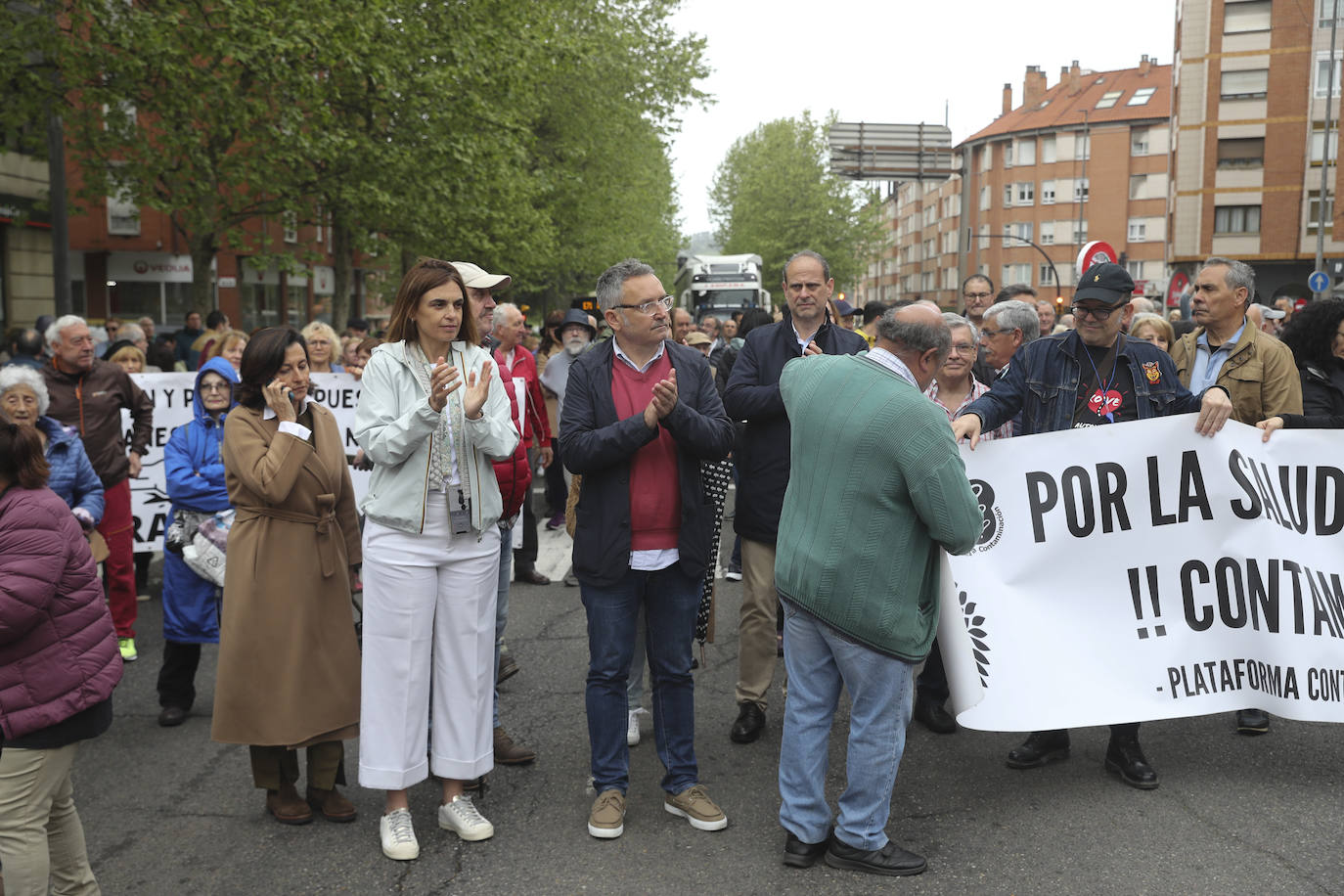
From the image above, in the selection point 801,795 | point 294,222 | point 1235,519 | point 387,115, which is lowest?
point 801,795

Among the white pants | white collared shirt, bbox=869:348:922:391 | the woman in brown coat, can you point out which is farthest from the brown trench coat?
white collared shirt, bbox=869:348:922:391

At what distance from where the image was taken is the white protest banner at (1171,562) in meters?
4.79

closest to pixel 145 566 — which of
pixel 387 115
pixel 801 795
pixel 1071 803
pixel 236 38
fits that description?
pixel 801 795

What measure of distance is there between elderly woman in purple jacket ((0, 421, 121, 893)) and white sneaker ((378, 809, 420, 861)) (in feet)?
3.31

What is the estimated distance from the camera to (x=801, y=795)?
4.05m

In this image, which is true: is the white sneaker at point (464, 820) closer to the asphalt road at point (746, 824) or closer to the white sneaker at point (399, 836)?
the asphalt road at point (746, 824)

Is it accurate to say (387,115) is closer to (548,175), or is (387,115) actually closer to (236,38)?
(236,38)

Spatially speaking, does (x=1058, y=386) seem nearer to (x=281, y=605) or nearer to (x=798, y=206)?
(x=281, y=605)

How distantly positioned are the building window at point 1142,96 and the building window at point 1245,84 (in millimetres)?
20393

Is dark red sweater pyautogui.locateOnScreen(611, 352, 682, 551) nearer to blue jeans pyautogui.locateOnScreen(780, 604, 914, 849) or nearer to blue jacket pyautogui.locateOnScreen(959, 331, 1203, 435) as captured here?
blue jeans pyautogui.locateOnScreen(780, 604, 914, 849)

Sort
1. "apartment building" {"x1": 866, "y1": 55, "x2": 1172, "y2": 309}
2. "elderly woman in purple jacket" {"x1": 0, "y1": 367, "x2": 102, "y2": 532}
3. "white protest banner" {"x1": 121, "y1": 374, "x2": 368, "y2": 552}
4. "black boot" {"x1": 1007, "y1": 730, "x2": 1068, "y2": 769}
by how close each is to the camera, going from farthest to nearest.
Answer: "apartment building" {"x1": 866, "y1": 55, "x2": 1172, "y2": 309}, "white protest banner" {"x1": 121, "y1": 374, "x2": 368, "y2": 552}, "elderly woman in purple jacket" {"x1": 0, "y1": 367, "x2": 102, "y2": 532}, "black boot" {"x1": 1007, "y1": 730, "x2": 1068, "y2": 769}

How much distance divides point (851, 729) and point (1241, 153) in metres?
58.9

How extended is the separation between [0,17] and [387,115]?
21.6 ft

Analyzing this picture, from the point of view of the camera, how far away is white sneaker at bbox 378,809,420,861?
13.6 feet
